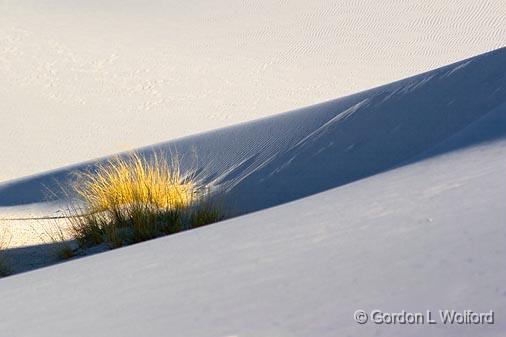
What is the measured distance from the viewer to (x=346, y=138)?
8672 mm

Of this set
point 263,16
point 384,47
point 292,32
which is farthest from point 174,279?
point 263,16

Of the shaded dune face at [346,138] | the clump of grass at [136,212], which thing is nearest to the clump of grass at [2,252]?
the clump of grass at [136,212]

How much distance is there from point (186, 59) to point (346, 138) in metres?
10.8

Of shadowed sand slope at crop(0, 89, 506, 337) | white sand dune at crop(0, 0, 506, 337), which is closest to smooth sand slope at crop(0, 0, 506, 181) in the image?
white sand dune at crop(0, 0, 506, 337)

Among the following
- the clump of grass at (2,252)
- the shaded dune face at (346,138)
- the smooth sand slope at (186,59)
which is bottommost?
the clump of grass at (2,252)

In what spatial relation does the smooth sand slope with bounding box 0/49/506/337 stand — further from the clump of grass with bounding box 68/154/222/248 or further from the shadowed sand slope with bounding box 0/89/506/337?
the clump of grass with bounding box 68/154/222/248

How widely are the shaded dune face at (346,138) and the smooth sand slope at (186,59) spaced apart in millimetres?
3413

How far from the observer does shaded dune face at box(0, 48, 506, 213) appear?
7.50 m

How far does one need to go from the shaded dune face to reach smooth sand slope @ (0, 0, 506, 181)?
341 centimetres

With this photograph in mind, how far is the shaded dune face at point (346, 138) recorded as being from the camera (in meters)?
7.50

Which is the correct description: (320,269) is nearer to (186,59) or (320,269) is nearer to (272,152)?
(272,152)

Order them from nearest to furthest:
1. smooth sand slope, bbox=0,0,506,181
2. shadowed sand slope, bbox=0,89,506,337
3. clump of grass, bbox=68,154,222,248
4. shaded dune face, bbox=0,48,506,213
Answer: shadowed sand slope, bbox=0,89,506,337
clump of grass, bbox=68,154,222,248
shaded dune face, bbox=0,48,506,213
smooth sand slope, bbox=0,0,506,181

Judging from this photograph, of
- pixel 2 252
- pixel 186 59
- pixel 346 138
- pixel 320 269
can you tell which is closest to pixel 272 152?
pixel 346 138

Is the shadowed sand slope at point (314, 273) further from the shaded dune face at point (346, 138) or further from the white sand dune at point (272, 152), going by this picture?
the shaded dune face at point (346, 138)
